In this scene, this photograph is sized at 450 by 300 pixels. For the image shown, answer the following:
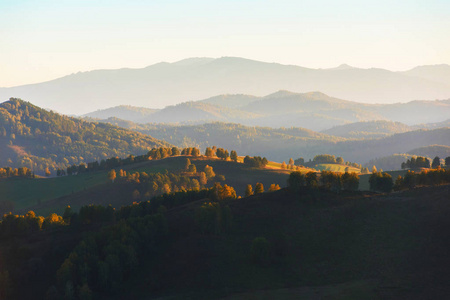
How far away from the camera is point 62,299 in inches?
3346

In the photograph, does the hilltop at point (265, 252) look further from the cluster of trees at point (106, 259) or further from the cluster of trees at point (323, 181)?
the cluster of trees at point (323, 181)

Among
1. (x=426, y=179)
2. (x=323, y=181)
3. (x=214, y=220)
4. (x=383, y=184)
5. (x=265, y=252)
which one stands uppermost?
(x=323, y=181)

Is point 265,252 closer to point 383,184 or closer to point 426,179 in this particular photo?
point 383,184

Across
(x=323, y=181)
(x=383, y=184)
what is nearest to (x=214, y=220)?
(x=323, y=181)

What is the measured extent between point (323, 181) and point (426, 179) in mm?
37020

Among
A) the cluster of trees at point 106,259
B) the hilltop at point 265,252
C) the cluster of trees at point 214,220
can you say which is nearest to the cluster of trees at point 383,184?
the hilltop at point 265,252

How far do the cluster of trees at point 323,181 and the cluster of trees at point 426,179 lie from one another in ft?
75.9

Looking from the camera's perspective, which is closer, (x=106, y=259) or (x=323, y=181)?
(x=106, y=259)

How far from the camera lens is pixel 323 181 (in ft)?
481

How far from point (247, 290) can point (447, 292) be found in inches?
1249

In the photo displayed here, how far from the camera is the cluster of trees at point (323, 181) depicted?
444 ft

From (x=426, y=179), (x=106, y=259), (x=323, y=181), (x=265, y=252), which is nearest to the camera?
(x=106, y=259)

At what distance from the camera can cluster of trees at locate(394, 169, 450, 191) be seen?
153000 millimetres

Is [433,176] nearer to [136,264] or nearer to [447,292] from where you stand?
[447,292]
